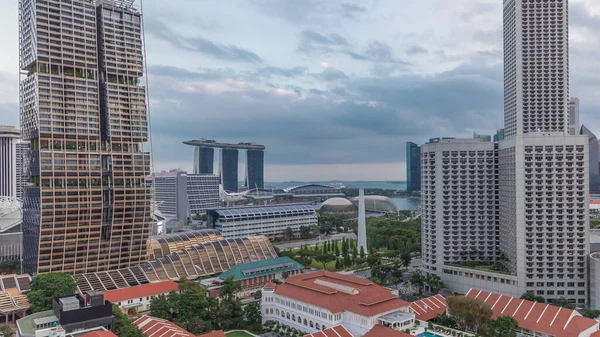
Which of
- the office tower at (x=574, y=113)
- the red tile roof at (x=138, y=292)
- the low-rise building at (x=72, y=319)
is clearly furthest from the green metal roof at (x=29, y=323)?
the office tower at (x=574, y=113)

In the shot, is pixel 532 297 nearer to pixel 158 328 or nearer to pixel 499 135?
pixel 158 328

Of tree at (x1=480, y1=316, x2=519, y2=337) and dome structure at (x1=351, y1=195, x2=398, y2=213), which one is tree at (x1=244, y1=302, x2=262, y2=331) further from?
dome structure at (x1=351, y1=195, x2=398, y2=213)

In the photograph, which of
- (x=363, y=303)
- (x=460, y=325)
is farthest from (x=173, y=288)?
(x=460, y=325)

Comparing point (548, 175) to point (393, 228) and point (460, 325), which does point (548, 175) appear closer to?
point (460, 325)

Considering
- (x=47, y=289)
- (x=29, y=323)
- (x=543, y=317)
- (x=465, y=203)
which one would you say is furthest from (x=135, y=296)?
(x=465, y=203)

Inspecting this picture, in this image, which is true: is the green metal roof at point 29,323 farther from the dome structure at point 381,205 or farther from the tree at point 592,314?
the dome structure at point 381,205
